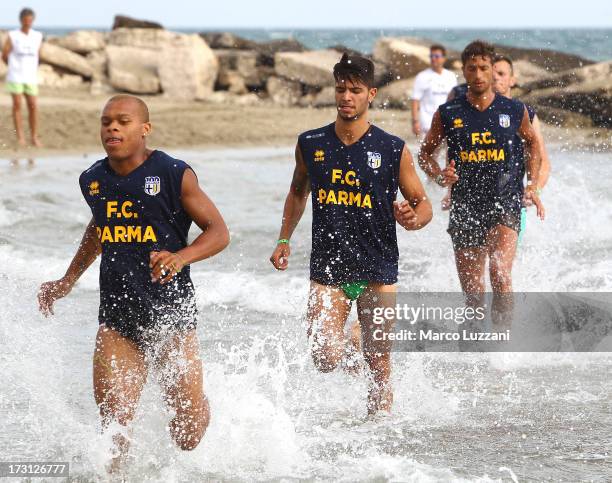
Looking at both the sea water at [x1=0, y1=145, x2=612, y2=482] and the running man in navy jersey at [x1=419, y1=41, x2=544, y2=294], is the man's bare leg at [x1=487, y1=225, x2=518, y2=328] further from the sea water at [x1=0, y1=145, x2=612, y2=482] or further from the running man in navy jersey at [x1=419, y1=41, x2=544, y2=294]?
the sea water at [x1=0, y1=145, x2=612, y2=482]

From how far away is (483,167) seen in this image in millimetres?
7500

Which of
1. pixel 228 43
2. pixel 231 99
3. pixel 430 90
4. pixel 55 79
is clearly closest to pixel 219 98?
pixel 231 99

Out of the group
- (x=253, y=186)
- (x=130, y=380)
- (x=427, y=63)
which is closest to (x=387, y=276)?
A: (x=130, y=380)

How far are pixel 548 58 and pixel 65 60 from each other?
14686 mm

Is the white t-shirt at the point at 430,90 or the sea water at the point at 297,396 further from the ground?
the white t-shirt at the point at 430,90

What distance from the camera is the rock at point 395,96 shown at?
2672 centimetres

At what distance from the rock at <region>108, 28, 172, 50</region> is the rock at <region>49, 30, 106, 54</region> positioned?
1.31 ft

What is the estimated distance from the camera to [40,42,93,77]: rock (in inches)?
1112

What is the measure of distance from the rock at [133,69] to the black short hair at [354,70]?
2102 centimetres

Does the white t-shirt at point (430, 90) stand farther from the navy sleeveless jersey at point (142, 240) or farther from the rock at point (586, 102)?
the navy sleeveless jersey at point (142, 240)

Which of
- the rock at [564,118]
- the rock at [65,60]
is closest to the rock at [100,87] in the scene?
the rock at [65,60]

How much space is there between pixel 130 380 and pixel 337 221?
1.46 meters

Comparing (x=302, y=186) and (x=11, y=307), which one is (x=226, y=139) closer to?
(x=11, y=307)
